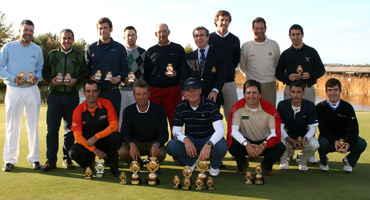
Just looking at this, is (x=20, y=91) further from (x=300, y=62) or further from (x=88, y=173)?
(x=300, y=62)

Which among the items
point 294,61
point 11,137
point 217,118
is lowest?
point 11,137

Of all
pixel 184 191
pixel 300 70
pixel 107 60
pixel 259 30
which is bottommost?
pixel 184 191

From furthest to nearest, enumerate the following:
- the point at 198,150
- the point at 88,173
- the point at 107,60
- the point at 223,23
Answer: the point at 223,23 < the point at 107,60 < the point at 198,150 < the point at 88,173

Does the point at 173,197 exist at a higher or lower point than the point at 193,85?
lower

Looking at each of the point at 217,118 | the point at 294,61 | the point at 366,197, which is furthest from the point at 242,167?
the point at 294,61

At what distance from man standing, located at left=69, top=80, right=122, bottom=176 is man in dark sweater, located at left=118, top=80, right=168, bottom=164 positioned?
161mm

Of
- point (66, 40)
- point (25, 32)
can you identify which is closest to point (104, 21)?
point (66, 40)

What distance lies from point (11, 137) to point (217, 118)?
3.33 meters

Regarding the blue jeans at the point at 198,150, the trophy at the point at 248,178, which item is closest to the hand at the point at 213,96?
the blue jeans at the point at 198,150

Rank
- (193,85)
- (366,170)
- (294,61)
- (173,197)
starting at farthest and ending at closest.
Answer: (294,61) → (366,170) → (193,85) → (173,197)

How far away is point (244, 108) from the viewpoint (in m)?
5.62

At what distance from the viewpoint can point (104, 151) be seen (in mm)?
5668

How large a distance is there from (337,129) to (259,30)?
2.26 metres

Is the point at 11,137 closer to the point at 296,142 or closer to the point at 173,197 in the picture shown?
the point at 173,197
